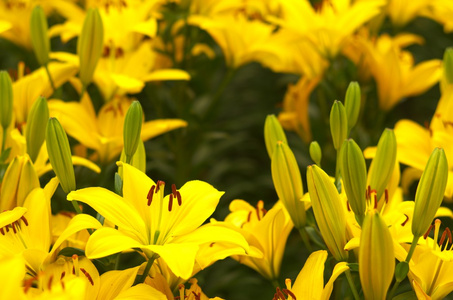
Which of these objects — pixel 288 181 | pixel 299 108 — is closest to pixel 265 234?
pixel 288 181

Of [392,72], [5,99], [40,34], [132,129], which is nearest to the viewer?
[132,129]

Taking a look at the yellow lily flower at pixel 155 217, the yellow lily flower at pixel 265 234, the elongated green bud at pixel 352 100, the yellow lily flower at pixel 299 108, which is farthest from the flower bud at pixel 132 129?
the yellow lily flower at pixel 299 108

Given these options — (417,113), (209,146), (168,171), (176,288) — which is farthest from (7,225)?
(417,113)

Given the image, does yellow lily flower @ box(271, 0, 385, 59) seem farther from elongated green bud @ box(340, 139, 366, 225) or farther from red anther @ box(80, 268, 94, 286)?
red anther @ box(80, 268, 94, 286)

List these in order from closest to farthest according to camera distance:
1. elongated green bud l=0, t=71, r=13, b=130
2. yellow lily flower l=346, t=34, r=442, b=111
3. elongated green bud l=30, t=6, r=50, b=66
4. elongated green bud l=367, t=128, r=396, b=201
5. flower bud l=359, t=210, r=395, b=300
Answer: flower bud l=359, t=210, r=395, b=300, elongated green bud l=367, t=128, r=396, b=201, elongated green bud l=0, t=71, r=13, b=130, elongated green bud l=30, t=6, r=50, b=66, yellow lily flower l=346, t=34, r=442, b=111

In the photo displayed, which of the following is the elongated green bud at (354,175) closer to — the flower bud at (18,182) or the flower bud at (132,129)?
the flower bud at (132,129)

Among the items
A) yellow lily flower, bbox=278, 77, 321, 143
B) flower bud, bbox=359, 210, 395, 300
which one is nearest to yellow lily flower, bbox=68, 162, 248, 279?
flower bud, bbox=359, 210, 395, 300

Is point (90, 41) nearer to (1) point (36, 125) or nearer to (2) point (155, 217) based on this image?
(1) point (36, 125)
